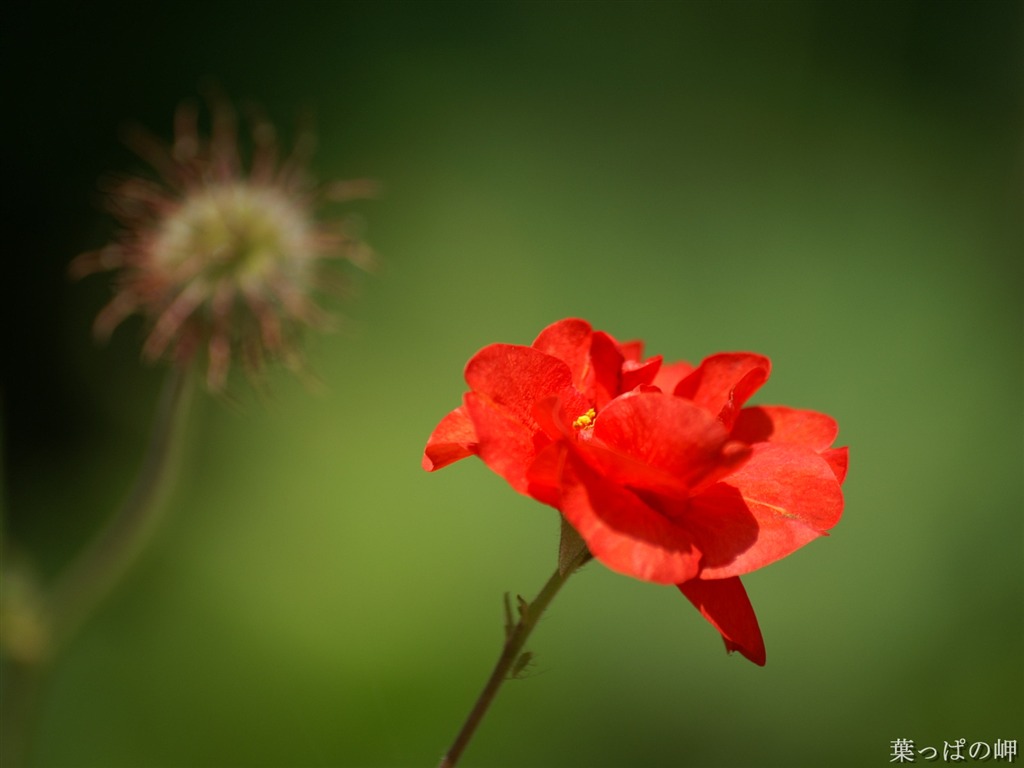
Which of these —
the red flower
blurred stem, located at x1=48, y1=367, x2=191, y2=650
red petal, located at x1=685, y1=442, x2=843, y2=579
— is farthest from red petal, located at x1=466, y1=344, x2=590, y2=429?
blurred stem, located at x1=48, y1=367, x2=191, y2=650

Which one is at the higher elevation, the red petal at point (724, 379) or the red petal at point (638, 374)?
the red petal at point (724, 379)

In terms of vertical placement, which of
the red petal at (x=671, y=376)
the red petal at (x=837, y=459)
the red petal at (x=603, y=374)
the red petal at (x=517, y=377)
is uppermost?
the red petal at (x=671, y=376)

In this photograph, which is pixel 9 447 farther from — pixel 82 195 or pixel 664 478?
pixel 664 478

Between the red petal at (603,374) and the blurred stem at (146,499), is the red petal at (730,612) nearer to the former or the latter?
the red petal at (603,374)

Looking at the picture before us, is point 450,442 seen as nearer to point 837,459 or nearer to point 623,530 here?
point 623,530

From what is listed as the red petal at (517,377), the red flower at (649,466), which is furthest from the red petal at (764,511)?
the red petal at (517,377)

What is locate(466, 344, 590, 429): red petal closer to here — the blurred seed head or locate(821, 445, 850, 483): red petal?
locate(821, 445, 850, 483): red petal

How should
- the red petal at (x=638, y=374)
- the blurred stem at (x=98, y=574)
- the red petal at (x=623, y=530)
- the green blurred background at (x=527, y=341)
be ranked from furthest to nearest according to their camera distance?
the green blurred background at (x=527, y=341), the blurred stem at (x=98, y=574), the red petal at (x=638, y=374), the red petal at (x=623, y=530)
